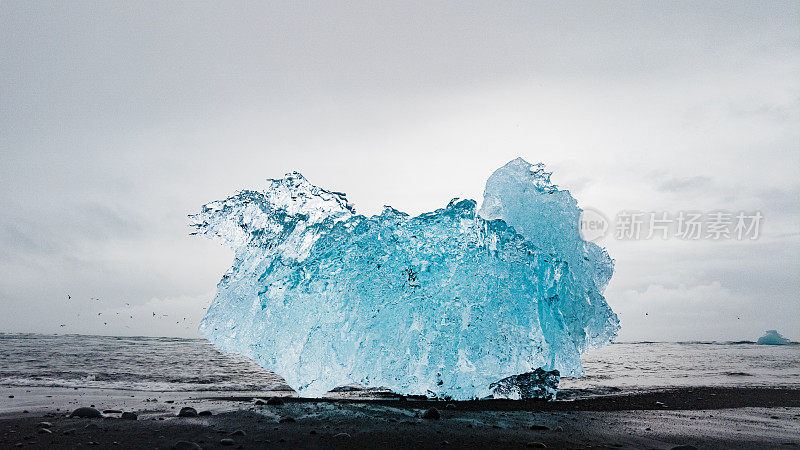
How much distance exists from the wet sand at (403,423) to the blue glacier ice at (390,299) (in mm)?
577

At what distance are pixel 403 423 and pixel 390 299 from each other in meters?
2.23

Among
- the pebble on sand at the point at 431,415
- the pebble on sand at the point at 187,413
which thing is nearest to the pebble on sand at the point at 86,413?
the pebble on sand at the point at 187,413

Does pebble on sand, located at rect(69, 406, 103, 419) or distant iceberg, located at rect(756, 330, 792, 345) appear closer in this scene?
pebble on sand, located at rect(69, 406, 103, 419)

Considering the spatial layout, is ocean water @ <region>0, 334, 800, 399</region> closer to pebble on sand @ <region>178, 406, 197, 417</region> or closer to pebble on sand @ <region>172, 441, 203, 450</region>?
pebble on sand @ <region>178, 406, 197, 417</region>

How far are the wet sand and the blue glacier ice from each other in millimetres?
577

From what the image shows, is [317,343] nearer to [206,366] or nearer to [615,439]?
[615,439]

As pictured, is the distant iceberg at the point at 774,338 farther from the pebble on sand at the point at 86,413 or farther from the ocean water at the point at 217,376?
the pebble on sand at the point at 86,413

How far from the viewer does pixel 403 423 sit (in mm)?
6176

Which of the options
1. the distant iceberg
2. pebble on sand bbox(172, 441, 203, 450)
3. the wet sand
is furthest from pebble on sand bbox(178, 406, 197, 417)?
the distant iceberg

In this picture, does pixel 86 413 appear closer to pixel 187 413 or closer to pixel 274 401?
pixel 187 413

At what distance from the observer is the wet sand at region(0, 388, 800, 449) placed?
5.24m

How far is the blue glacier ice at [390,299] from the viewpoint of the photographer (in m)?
7.80

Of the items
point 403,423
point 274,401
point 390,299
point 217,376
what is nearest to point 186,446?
point 403,423

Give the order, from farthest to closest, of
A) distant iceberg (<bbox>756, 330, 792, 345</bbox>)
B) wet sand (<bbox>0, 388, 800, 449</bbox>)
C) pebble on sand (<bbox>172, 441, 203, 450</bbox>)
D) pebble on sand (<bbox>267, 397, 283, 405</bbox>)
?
1. distant iceberg (<bbox>756, 330, 792, 345</bbox>)
2. pebble on sand (<bbox>267, 397, 283, 405</bbox>)
3. wet sand (<bbox>0, 388, 800, 449</bbox>)
4. pebble on sand (<bbox>172, 441, 203, 450</bbox>)
